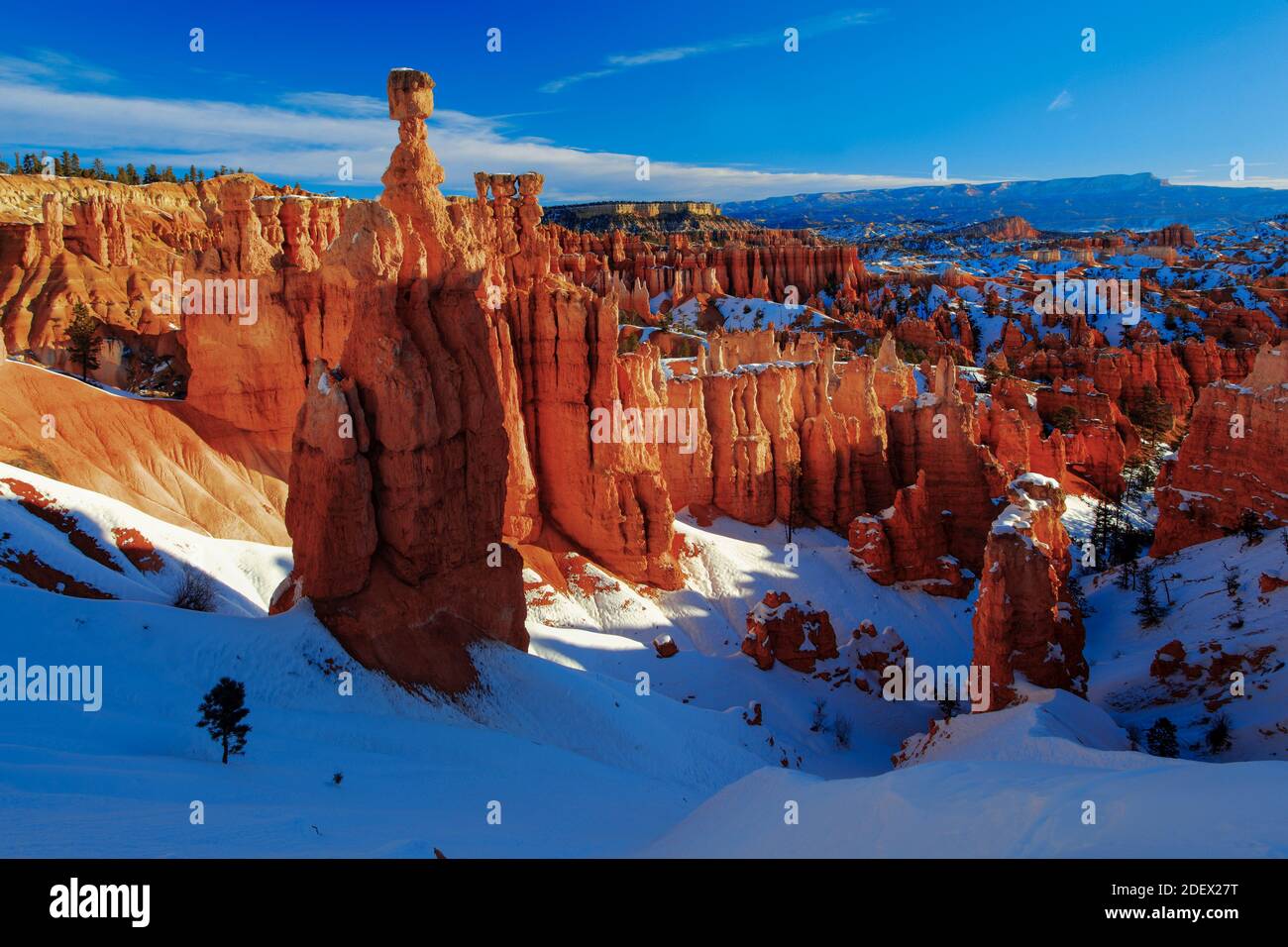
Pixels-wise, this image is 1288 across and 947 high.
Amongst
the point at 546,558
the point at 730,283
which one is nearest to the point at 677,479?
the point at 546,558

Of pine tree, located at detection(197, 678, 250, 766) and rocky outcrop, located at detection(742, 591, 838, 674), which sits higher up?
pine tree, located at detection(197, 678, 250, 766)

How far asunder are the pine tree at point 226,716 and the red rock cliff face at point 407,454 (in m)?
4.83

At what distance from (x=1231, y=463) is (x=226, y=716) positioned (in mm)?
48410

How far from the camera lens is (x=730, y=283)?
135 metres

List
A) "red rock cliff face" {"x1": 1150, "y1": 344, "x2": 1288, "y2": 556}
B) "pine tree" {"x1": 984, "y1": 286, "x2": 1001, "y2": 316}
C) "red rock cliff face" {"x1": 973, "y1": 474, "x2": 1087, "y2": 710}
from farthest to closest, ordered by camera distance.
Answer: "pine tree" {"x1": 984, "y1": 286, "x2": 1001, "y2": 316}, "red rock cliff face" {"x1": 1150, "y1": 344, "x2": 1288, "y2": 556}, "red rock cliff face" {"x1": 973, "y1": 474, "x2": 1087, "y2": 710}

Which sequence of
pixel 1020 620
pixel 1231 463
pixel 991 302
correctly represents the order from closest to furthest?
pixel 1020 620 → pixel 1231 463 → pixel 991 302

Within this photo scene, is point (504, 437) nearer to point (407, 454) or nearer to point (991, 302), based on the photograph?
point (407, 454)

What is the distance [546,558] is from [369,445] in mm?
14838

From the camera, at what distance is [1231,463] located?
44969 millimetres

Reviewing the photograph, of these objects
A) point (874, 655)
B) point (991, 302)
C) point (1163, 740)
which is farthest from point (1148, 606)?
point (991, 302)

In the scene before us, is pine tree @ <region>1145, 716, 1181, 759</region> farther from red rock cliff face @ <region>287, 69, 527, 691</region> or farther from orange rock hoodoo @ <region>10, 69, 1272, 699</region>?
red rock cliff face @ <region>287, 69, 527, 691</region>

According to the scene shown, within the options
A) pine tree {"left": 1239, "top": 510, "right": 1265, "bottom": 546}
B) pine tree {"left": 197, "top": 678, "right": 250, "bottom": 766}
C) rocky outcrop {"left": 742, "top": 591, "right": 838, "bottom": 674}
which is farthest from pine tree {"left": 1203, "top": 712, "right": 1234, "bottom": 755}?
pine tree {"left": 197, "top": 678, "right": 250, "bottom": 766}

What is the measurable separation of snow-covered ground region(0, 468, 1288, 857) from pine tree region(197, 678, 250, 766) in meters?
0.29

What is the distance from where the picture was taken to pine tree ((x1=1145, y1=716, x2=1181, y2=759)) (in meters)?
25.1
